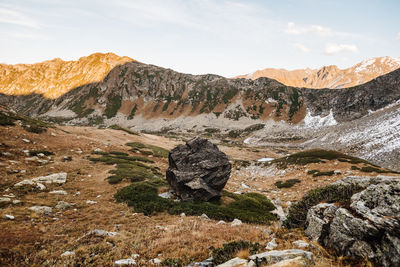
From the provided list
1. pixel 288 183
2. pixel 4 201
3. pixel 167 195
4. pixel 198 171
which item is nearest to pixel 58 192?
pixel 4 201

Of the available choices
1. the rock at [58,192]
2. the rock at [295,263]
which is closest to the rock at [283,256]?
the rock at [295,263]

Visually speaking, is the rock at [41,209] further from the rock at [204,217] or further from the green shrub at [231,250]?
the green shrub at [231,250]

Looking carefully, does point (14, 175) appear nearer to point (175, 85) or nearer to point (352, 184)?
point (352, 184)

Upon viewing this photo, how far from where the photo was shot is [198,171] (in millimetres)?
18281

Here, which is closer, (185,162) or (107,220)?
(107,220)

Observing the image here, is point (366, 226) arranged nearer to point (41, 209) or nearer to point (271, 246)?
point (271, 246)

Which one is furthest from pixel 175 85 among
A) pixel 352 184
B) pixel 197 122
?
pixel 352 184

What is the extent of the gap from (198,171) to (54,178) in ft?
43.1

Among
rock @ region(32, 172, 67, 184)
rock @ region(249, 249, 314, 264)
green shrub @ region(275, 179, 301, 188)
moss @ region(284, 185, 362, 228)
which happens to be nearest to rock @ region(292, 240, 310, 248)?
rock @ region(249, 249, 314, 264)

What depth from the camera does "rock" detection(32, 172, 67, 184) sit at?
55.4ft

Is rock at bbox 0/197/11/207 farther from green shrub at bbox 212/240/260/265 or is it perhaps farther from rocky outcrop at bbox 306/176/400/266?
rocky outcrop at bbox 306/176/400/266

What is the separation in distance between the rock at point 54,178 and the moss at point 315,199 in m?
18.8

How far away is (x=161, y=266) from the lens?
6852 millimetres

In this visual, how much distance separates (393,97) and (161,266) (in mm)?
117230
